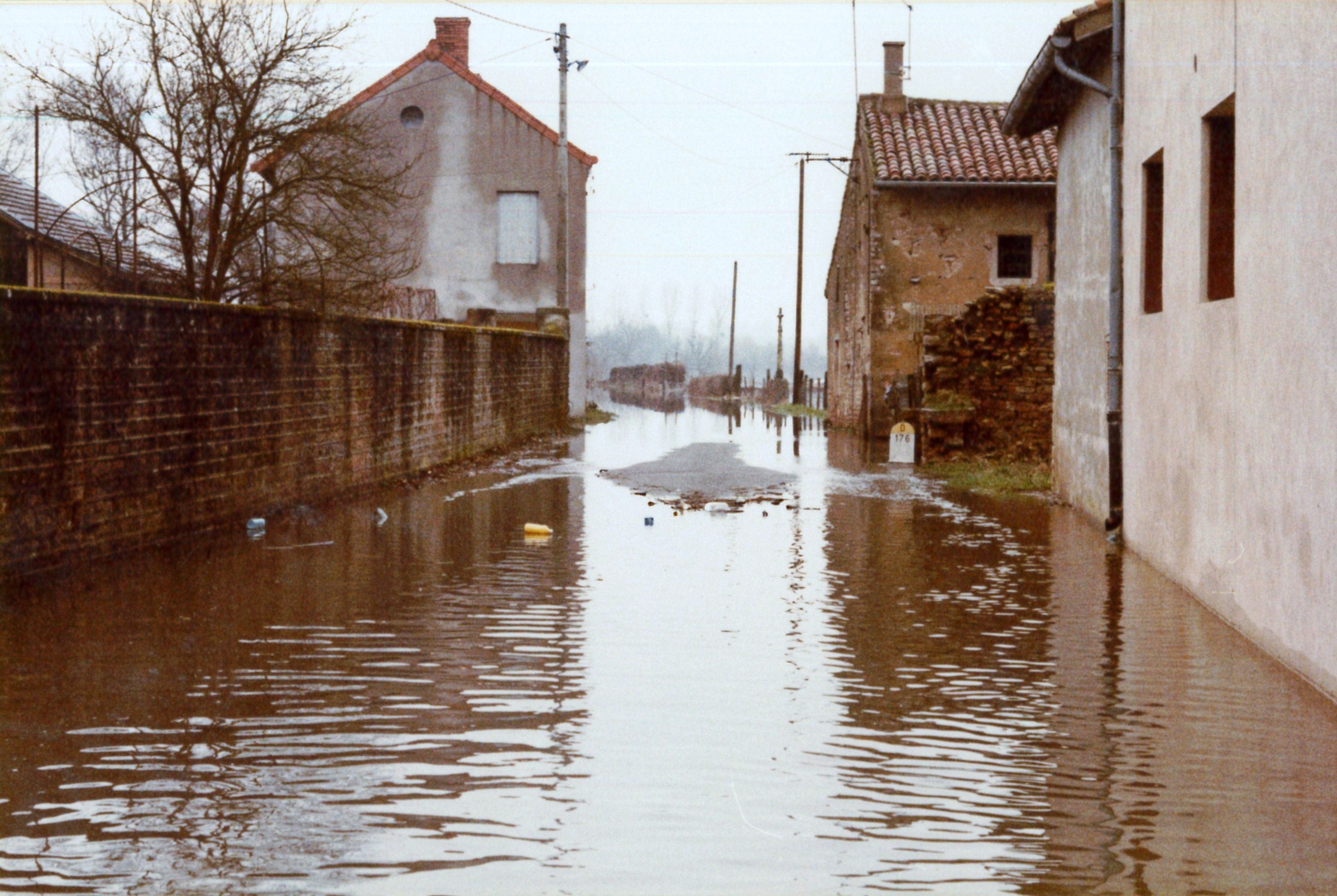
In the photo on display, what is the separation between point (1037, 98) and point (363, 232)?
25.7 feet

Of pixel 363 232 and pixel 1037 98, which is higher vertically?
pixel 1037 98

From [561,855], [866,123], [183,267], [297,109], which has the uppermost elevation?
[866,123]

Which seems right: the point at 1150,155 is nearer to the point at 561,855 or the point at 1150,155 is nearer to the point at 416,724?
the point at 416,724

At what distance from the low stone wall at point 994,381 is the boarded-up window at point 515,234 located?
16.3 meters

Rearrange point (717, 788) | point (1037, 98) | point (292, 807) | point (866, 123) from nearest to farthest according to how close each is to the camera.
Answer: point (292, 807)
point (717, 788)
point (1037, 98)
point (866, 123)

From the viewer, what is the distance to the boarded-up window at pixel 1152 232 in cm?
1318

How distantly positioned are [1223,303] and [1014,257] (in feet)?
81.7

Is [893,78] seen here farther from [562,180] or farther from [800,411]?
[800,411]

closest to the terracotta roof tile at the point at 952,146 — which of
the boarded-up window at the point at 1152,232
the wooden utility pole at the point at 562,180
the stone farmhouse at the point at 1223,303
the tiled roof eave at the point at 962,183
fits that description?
the tiled roof eave at the point at 962,183

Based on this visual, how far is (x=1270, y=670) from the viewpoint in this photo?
7906 millimetres

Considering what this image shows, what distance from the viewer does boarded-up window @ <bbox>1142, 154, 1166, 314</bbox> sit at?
13180 mm

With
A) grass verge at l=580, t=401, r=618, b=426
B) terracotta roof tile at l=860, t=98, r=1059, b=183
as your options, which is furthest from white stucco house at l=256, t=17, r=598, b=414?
terracotta roof tile at l=860, t=98, r=1059, b=183

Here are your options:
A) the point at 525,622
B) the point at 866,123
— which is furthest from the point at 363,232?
the point at 866,123

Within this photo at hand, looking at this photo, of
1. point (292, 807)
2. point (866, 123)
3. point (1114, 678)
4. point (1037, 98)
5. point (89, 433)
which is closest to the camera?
point (292, 807)
